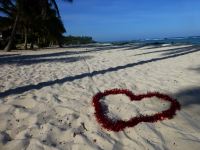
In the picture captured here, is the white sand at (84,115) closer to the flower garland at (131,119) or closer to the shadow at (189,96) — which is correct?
the shadow at (189,96)

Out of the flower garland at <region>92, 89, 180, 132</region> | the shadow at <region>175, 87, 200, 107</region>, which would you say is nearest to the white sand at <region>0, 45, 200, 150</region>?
the shadow at <region>175, 87, 200, 107</region>

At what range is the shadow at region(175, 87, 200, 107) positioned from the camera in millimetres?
6766

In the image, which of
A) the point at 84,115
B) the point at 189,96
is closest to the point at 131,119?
the point at 84,115

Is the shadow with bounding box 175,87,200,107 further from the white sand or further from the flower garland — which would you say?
the flower garland

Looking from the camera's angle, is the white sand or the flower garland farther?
the flower garland

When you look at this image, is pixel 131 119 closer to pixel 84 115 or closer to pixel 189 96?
pixel 84 115

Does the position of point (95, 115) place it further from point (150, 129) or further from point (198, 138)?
point (198, 138)

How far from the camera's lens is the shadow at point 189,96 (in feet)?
22.2

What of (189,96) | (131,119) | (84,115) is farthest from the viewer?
(189,96)

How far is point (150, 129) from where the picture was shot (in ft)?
16.8

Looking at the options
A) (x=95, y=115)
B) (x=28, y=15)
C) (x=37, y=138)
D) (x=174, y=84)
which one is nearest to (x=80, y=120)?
(x=95, y=115)

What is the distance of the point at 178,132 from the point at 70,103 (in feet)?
8.32

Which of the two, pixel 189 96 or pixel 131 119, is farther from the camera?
pixel 189 96

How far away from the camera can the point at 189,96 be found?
728cm
